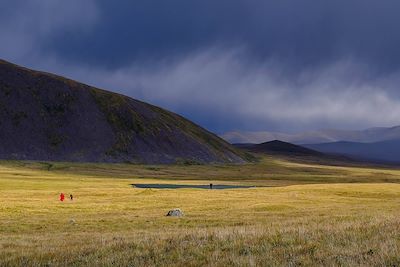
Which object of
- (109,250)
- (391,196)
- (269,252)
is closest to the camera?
(269,252)

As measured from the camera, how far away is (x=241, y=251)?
15.0 meters

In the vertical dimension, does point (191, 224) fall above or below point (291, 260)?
below

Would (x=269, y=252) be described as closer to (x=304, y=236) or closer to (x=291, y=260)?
(x=291, y=260)

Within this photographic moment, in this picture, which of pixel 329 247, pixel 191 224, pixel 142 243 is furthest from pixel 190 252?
pixel 191 224

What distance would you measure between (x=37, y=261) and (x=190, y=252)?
473 cm

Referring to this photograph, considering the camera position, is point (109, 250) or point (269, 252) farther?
point (109, 250)

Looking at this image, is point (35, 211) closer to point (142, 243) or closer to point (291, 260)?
point (142, 243)

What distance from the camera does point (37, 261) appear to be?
15000 mm

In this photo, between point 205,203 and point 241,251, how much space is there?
51141 mm

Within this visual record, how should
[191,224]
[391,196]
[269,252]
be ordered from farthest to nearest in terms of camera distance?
[391,196] → [191,224] → [269,252]

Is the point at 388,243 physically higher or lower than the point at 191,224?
higher

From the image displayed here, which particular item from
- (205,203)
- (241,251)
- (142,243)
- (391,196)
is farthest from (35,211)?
(391,196)

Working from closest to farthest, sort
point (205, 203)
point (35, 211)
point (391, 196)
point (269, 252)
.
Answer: point (269, 252) → point (35, 211) → point (205, 203) → point (391, 196)

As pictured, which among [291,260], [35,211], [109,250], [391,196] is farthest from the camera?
[391,196]
